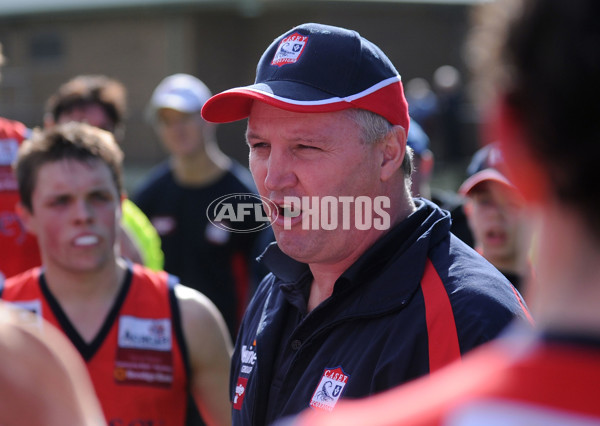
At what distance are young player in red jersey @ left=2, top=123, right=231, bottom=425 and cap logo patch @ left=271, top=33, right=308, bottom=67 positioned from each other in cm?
123

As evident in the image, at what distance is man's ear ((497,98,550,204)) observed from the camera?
86 centimetres

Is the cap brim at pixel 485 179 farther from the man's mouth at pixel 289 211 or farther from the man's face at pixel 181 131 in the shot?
the man's face at pixel 181 131

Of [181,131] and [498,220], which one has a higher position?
[181,131]

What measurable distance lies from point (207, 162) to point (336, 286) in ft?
11.9

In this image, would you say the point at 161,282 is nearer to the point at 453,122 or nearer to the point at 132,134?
the point at 453,122

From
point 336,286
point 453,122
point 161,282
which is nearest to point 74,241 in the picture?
point 161,282

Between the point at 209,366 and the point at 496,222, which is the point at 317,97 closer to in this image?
the point at 209,366

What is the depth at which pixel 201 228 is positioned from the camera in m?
5.31

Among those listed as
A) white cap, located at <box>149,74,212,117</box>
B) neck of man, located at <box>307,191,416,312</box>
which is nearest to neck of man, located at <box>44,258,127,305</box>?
neck of man, located at <box>307,191,416,312</box>

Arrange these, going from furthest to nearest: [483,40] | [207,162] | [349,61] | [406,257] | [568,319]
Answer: [207,162] → [349,61] → [406,257] → [483,40] → [568,319]

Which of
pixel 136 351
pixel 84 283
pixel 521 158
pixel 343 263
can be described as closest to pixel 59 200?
pixel 84 283

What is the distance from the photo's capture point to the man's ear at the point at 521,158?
0.86 m

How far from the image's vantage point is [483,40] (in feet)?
3.02

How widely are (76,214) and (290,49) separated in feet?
4.85
